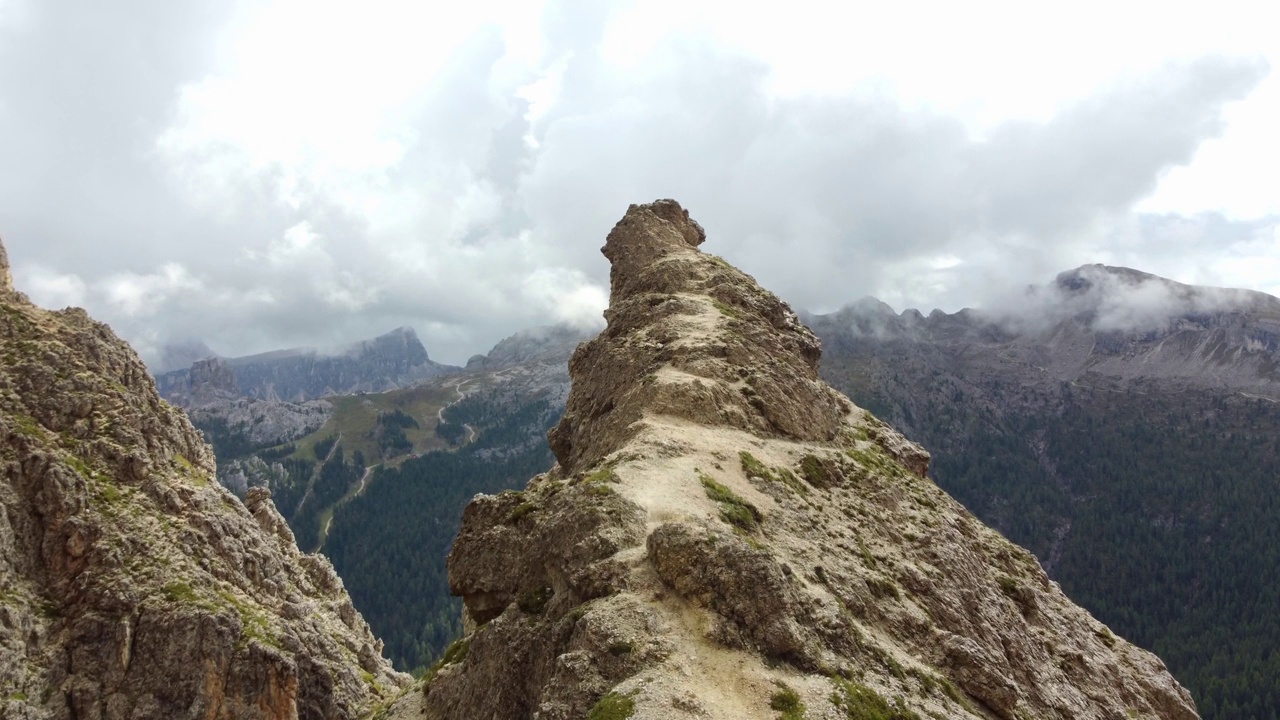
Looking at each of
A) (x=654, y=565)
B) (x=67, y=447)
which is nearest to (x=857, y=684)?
(x=654, y=565)

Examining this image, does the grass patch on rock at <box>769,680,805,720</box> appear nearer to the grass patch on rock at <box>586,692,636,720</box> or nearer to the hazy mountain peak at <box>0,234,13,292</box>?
the grass patch on rock at <box>586,692,636,720</box>

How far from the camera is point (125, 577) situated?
94188mm

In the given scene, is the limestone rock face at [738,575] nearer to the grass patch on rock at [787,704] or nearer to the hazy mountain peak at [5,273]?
the grass patch on rock at [787,704]

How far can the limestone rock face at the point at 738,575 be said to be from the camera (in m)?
40.4

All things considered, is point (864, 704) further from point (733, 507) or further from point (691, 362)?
point (691, 362)

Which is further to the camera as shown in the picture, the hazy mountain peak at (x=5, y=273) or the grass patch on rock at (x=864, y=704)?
the hazy mountain peak at (x=5, y=273)

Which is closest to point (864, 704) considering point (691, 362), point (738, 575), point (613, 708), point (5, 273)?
point (738, 575)

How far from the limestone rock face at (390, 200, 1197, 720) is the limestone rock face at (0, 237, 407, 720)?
140 ft

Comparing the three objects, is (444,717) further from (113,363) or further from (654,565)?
(113,363)

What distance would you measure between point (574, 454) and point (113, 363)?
83.3 meters

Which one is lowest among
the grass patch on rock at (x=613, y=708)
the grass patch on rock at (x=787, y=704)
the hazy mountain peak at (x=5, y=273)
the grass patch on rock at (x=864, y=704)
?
the grass patch on rock at (x=864, y=704)

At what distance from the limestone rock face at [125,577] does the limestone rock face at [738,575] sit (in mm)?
42816

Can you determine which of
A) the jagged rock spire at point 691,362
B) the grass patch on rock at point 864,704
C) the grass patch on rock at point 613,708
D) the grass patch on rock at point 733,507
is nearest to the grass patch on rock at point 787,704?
the grass patch on rock at point 864,704

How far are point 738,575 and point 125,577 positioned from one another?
278ft
